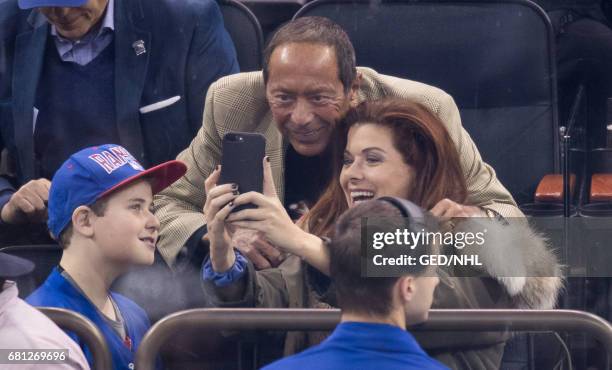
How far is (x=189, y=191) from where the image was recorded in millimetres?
3875

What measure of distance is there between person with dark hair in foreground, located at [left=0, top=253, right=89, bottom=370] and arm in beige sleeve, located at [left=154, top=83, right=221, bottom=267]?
2.20 ft

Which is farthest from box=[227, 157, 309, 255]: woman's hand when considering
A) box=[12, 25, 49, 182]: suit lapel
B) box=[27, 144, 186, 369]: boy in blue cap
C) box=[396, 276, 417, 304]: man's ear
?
box=[12, 25, 49, 182]: suit lapel

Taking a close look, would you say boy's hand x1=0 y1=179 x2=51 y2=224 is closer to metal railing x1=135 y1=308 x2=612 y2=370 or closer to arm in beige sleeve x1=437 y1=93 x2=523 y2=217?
metal railing x1=135 y1=308 x2=612 y2=370

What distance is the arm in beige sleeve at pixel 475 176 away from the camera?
3666mm

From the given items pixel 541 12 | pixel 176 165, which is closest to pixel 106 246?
pixel 176 165

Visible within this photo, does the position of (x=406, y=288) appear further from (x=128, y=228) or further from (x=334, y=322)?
(x=128, y=228)

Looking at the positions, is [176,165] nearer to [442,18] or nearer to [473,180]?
[473,180]

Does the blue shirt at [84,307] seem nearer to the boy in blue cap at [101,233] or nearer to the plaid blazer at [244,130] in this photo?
the boy in blue cap at [101,233]

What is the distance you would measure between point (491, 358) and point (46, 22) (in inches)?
64.2

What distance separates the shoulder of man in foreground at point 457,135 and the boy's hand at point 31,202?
0.86 m

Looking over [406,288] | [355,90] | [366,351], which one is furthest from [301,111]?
[366,351]

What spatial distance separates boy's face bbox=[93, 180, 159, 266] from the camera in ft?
11.4

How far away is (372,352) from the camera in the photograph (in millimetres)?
2758

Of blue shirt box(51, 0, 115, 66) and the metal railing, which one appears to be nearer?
the metal railing
